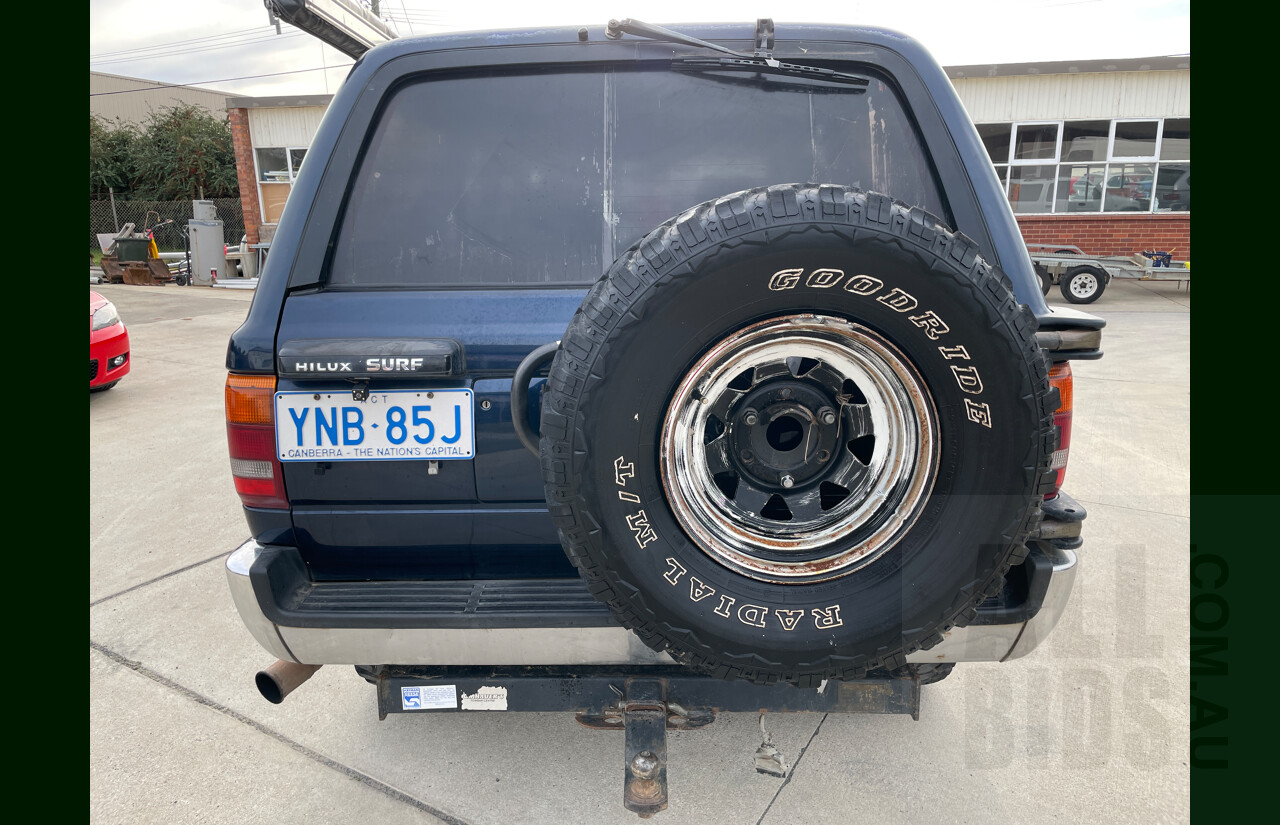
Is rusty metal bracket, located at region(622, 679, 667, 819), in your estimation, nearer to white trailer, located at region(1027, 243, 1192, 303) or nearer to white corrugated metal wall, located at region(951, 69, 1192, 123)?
white trailer, located at region(1027, 243, 1192, 303)

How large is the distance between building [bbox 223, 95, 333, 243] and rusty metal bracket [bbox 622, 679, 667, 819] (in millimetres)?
19338

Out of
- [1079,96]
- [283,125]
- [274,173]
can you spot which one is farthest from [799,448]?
[274,173]

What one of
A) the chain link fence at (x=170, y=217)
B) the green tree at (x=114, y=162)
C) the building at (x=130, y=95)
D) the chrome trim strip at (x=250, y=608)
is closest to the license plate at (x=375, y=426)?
the chrome trim strip at (x=250, y=608)

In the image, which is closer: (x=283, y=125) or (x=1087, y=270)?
(x=1087, y=270)

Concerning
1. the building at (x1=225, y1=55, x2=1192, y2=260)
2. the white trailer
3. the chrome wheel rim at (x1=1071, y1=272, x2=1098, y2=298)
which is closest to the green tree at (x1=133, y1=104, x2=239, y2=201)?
the building at (x1=225, y1=55, x2=1192, y2=260)

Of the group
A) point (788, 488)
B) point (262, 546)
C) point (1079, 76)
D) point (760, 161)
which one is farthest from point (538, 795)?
point (1079, 76)

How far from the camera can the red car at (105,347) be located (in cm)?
680

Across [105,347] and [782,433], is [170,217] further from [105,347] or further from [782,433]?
[782,433]

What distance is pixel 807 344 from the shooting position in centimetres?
163

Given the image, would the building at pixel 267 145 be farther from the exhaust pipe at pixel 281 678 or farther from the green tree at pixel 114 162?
the exhaust pipe at pixel 281 678

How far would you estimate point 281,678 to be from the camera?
1.94 m

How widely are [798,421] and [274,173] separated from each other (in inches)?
830

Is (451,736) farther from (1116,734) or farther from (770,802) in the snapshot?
(1116,734)

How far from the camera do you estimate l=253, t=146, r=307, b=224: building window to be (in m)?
19.0
